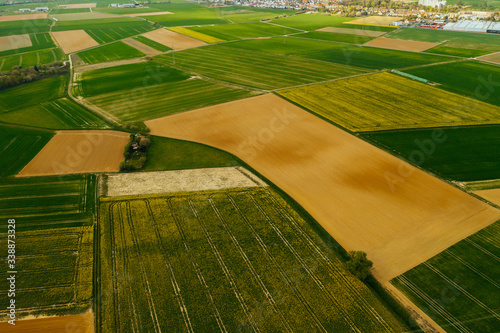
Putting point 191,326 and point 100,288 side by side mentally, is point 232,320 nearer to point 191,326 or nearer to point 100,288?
point 191,326

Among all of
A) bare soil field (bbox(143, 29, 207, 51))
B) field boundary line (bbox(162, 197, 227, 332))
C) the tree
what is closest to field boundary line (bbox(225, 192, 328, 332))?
the tree

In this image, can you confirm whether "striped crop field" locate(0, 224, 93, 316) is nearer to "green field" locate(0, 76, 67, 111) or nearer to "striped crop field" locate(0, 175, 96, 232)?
"striped crop field" locate(0, 175, 96, 232)

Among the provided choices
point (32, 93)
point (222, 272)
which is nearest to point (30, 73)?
point (32, 93)

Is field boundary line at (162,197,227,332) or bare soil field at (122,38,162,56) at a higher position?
bare soil field at (122,38,162,56)

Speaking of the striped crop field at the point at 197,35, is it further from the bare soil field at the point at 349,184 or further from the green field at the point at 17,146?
the green field at the point at 17,146

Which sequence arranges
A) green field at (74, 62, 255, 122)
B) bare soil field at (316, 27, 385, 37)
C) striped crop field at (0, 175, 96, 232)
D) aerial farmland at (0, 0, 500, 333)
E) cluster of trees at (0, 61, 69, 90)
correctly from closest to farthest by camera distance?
aerial farmland at (0, 0, 500, 333) → striped crop field at (0, 175, 96, 232) → green field at (74, 62, 255, 122) → cluster of trees at (0, 61, 69, 90) → bare soil field at (316, 27, 385, 37)

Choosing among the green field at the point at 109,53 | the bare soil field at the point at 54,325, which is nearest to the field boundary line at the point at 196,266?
the bare soil field at the point at 54,325

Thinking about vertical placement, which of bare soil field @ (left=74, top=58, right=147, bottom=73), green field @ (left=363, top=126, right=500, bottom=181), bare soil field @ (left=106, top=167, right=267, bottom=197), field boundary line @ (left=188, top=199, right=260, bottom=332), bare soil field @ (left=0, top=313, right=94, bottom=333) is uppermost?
bare soil field @ (left=74, top=58, right=147, bottom=73)
